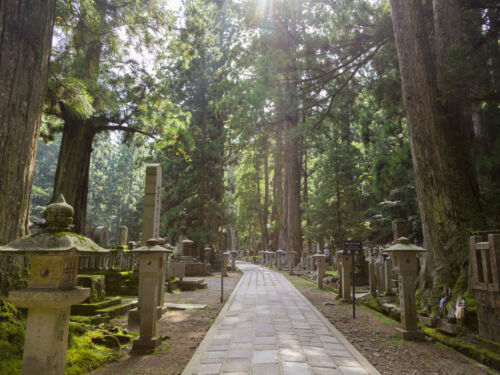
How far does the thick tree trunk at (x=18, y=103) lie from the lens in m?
3.53

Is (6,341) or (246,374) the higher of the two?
(6,341)

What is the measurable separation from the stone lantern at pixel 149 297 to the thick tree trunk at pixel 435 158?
506 cm

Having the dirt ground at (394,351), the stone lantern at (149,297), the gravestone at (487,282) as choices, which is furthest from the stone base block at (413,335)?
the stone lantern at (149,297)

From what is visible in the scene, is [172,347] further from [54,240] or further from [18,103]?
[18,103]

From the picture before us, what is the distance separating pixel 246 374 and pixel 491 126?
12.1 m

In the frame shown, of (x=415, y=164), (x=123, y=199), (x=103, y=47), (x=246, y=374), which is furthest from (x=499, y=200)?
(x=123, y=199)

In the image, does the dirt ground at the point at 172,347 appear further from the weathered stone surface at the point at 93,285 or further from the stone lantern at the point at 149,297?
the weathered stone surface at the point at 93,285

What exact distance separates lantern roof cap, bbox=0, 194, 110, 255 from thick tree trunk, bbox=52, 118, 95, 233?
8413mm

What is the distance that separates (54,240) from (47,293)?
0.41m

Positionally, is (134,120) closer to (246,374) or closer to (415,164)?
(415,164)

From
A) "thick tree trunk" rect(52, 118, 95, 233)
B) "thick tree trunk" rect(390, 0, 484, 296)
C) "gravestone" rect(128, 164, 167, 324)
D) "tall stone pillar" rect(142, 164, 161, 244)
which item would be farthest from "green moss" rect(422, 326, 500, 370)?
"thick tree trunk" rect(52, 118, 95, 233)

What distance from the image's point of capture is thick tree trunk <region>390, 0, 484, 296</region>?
6105 mm

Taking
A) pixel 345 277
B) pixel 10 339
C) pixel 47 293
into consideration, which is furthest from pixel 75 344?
pixel 345 277

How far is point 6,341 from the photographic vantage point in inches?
124
